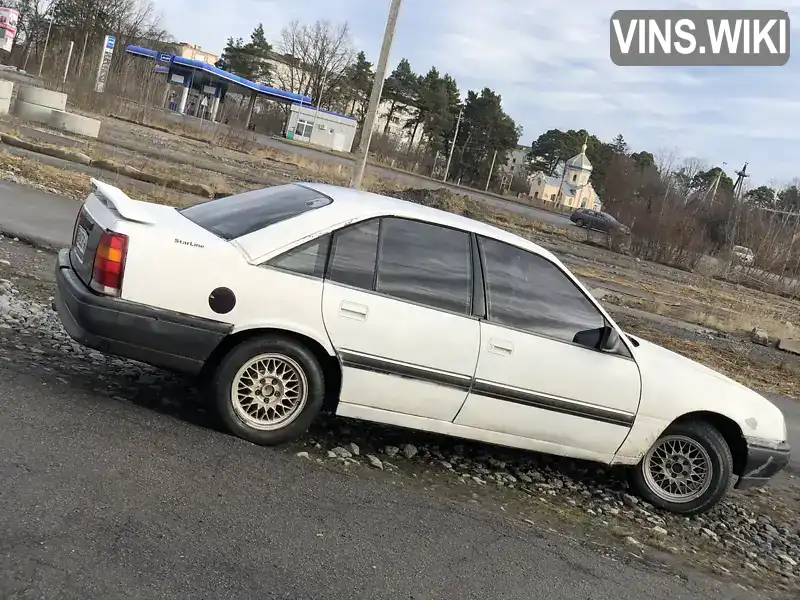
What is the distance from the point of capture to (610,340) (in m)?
5.40

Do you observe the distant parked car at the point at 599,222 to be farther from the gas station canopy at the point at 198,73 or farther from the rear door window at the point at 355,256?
the rear door window at the point at 355,256

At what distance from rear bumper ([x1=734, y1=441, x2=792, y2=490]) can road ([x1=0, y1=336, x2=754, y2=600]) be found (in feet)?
4.16

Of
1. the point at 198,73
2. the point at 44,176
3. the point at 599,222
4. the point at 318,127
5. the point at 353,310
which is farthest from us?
the point at 318,127

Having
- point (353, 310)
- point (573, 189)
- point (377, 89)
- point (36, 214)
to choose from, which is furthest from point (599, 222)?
point (573, 189)

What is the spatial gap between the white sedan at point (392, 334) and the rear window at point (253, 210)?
2 centimetres

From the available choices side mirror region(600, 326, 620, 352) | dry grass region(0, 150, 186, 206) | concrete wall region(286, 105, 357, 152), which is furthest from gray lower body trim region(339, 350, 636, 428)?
concrete wall region(286, 105, 357, 152)

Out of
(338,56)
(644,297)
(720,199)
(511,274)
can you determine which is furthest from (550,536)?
(338,56)

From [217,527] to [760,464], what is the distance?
3966 mm

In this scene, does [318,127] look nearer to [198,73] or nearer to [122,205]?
[198,73]

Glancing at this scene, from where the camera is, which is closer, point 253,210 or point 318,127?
point 253,210

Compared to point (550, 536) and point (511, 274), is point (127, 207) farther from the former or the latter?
point (550, 536)

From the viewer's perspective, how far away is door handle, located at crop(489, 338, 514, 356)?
5.11m

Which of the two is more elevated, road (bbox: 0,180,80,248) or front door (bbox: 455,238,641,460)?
front door (bbox: 455,238,641,460)

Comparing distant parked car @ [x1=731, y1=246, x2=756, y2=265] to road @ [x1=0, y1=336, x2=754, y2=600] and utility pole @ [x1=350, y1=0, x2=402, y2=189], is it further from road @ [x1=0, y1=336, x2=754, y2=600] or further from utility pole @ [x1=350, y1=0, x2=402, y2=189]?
road @ [x1=0, y1=336, x2=754, y2=600]
